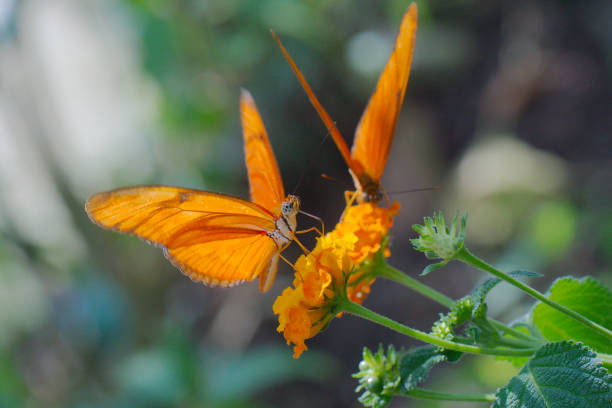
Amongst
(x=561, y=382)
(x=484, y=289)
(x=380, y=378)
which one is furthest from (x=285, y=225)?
(x=561, y=382)

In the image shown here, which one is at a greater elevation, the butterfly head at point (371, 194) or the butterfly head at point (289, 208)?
the butterfly head at point (289, 208)

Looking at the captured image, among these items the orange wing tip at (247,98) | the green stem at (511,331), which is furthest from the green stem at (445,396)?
the orange wing tip at (247,98)

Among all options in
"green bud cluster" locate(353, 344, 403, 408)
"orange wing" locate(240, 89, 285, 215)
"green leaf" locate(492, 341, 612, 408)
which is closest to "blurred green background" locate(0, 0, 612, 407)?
"orange wing" locate(240, 89, 285, 215)

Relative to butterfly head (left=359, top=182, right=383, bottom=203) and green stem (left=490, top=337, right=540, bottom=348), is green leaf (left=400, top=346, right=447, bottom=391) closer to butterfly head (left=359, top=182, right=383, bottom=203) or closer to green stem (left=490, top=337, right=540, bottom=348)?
green stem (left=490, top=337, right=540, bottom=348)

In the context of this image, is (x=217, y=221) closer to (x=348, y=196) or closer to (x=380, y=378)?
(x=348, y=196)

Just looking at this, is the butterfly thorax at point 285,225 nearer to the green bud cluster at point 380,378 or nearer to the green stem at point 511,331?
the green bud cluster at point 380,378

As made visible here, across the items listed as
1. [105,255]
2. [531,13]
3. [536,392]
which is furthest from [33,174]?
[536,392]

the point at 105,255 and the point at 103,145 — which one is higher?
the point at 103,145

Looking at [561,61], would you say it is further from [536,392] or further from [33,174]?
[33,174]
